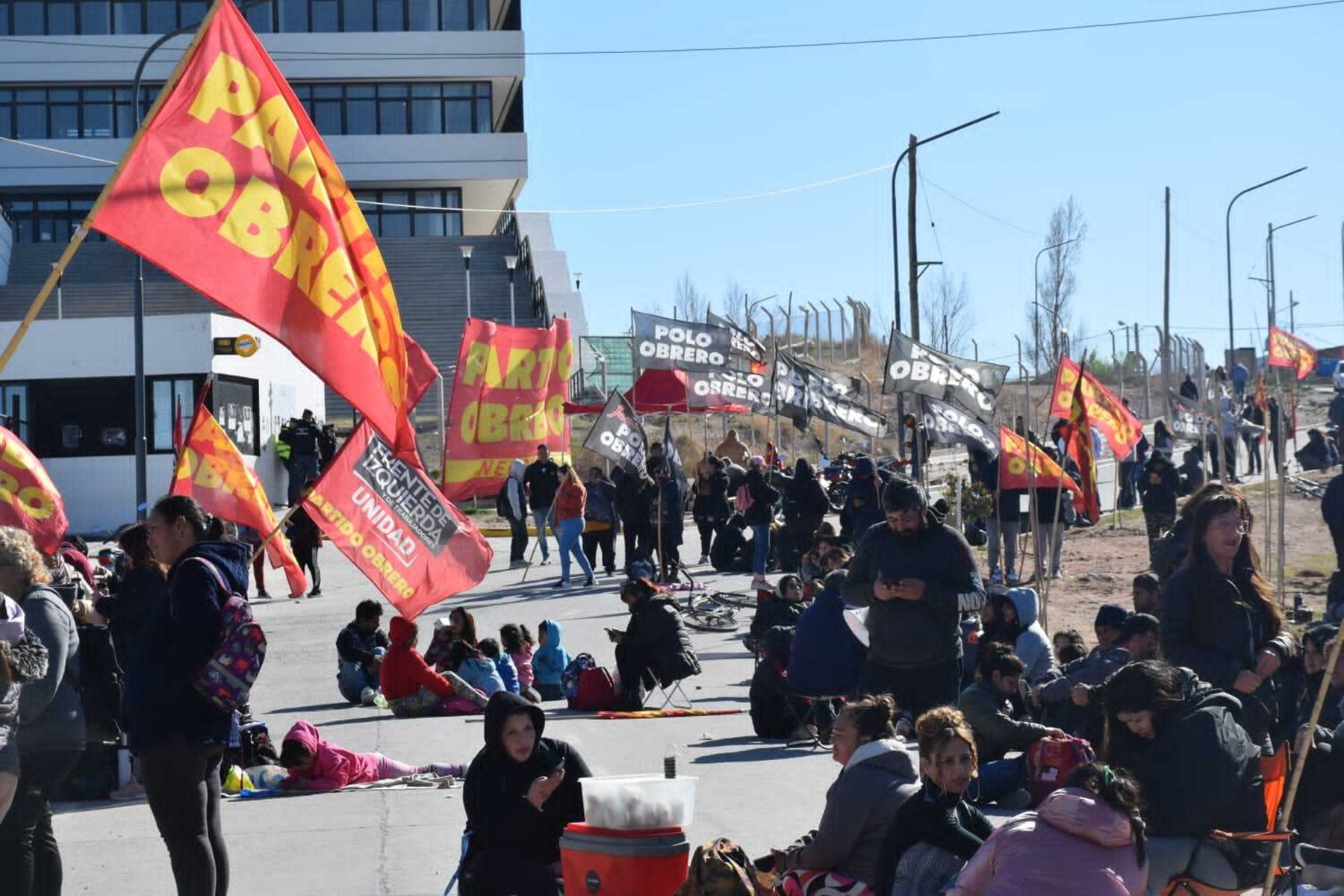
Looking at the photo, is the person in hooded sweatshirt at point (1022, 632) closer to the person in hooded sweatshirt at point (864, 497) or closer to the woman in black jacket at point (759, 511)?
the person in hooded sweatshirt at point (864, 497)

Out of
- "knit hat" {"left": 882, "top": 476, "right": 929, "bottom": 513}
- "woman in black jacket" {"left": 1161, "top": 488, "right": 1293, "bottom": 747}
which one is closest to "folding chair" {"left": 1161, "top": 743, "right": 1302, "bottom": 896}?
"woman in black jacket" {"left": 1161, "top": 488, "right": 1293, "bottom": 747}

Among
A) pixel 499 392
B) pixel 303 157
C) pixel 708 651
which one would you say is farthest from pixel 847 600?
pixel 499 392

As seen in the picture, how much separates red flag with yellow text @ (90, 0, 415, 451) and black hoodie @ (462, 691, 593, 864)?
1.91 m

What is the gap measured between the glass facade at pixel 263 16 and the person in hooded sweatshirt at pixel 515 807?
58432mm

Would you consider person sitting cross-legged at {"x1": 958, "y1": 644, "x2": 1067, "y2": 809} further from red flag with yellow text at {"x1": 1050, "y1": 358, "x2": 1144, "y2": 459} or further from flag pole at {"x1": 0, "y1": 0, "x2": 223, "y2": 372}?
red flag with yellow text at {"x1": 1050, "y1": 358, "x2": 1144, "y2": 459}

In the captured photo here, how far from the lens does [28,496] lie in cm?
1147

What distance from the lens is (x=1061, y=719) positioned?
35.1 ft

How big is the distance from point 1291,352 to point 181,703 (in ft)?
132

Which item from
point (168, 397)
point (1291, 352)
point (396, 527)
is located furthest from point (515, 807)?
point (1291, 352)

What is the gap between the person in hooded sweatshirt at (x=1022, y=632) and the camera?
11594 millimetres

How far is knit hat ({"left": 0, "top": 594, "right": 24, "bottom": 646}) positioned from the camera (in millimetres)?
5953

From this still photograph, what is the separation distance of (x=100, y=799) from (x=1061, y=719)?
5.55m

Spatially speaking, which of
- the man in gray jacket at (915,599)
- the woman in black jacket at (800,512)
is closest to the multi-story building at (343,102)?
the woman in black jacket at (800,512)

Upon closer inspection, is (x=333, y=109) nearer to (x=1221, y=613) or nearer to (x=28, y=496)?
(x=28, y=496)
